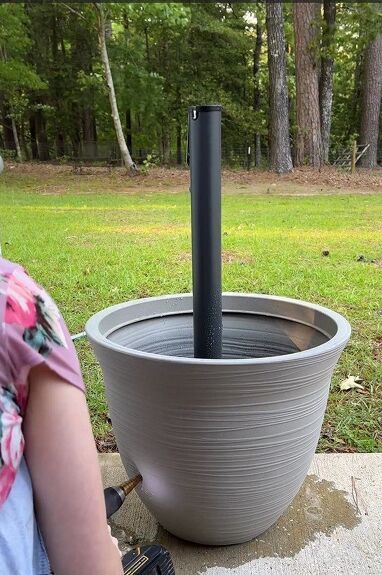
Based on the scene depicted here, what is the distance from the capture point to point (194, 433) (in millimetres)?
1203

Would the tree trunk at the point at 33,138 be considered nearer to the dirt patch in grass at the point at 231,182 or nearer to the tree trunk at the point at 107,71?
the dirt patch in grass at the point at 231,182

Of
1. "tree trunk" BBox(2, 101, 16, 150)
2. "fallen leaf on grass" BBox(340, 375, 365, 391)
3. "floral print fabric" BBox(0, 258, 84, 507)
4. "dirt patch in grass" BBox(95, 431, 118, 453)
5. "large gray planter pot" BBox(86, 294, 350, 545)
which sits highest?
"tree trunk" BBox(2, 101, 16, 150)

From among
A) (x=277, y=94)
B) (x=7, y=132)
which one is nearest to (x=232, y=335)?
(x=277, y=94)

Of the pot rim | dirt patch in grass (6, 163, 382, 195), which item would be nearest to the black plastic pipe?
the pot rim

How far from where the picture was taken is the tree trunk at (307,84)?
1301 cm

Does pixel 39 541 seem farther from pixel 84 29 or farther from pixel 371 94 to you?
pixel 84 29

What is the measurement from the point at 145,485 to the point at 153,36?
22948 millimetres

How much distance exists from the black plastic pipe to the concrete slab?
0.52m

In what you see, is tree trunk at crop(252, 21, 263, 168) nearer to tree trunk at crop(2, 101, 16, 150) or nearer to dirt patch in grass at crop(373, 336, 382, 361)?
tree trunk at crop(2, 101, 16, 150)

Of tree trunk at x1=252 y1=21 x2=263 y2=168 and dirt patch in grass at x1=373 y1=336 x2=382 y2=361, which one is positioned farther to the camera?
tree trunk at x1=252 y1=21 x2=263 y2=168

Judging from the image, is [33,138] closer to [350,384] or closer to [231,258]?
[231,258]

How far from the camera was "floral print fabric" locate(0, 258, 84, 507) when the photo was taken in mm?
542

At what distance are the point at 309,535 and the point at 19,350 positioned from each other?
1247 millimetres

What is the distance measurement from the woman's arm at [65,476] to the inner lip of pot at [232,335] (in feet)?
3.06
